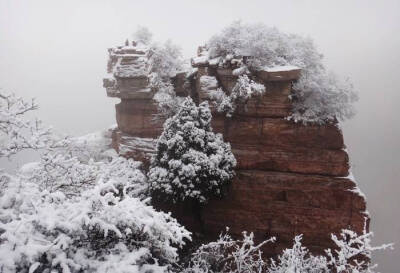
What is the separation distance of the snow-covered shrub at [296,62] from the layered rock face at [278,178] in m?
0.50

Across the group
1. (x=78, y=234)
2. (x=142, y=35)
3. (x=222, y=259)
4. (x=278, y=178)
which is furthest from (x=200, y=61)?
(x=78, y=234)

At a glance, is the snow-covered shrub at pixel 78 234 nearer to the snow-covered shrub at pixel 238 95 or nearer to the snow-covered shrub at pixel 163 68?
the snow-covered shrub at pixel 238 95

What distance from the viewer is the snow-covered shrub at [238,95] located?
13.6 metres

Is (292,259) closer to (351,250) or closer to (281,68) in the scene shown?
(351,250)

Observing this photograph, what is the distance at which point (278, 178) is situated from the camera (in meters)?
13.8

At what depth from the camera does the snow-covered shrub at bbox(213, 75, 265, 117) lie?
13.6 meters

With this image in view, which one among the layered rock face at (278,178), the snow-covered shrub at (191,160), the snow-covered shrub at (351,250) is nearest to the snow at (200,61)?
the layered rock face at (278,178)

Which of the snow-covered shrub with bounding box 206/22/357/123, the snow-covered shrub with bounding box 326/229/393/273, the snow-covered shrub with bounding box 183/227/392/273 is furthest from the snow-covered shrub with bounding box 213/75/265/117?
the snow-covered shrub with bounding box 326/229/393/273

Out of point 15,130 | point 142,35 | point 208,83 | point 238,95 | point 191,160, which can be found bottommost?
point 191,160

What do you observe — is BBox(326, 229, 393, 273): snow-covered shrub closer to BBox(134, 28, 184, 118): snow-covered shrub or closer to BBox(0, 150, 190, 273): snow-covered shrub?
BBox(0, 150, 190, 273): snow-covered shrub

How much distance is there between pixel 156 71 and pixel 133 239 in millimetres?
12225

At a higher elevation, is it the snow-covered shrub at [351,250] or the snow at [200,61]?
the snow at [200,61]

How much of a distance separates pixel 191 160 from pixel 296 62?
20.4ft

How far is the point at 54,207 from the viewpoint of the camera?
16.6 ft
